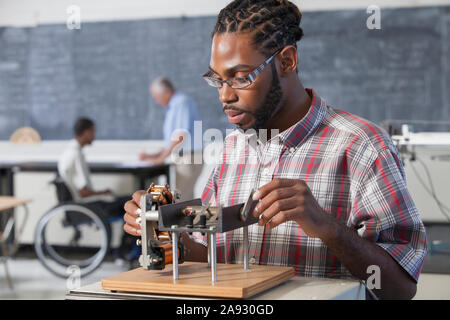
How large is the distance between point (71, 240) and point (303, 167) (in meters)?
3.93

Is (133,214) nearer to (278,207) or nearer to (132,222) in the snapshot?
(132,222)

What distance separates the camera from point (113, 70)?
635 cm

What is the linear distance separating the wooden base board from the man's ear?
444 millimetres

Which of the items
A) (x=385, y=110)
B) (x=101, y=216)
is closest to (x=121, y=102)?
(x=101, y=216)

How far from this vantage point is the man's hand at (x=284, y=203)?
1090 millimetres

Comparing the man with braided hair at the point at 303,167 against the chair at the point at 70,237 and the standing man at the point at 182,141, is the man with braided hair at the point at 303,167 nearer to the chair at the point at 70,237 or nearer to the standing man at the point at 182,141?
the chair at the point at 70,237

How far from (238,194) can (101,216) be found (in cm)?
323

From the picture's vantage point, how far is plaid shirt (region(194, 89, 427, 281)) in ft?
4.21

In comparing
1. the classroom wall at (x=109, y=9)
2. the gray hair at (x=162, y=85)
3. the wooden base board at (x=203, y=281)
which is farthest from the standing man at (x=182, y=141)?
the wooden base board at (x=203, y=281)

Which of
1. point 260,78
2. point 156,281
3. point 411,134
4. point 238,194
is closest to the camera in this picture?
point 156,281

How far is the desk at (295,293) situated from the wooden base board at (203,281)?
0.01 meters

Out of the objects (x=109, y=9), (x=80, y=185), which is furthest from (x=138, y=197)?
(x=109, y=9)
